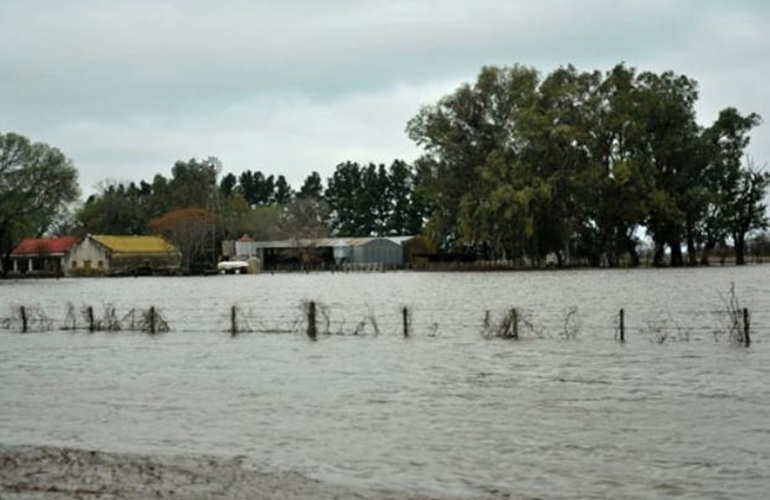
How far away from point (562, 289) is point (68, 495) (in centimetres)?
6323

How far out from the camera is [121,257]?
501ft

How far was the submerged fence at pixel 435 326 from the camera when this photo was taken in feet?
131

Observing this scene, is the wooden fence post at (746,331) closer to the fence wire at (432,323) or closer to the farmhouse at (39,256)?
the fence wire at (432,323)

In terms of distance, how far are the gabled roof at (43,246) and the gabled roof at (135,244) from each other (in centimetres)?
1049

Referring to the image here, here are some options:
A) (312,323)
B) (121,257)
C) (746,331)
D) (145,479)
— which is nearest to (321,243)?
(121,257)

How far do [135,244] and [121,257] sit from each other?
6002mm

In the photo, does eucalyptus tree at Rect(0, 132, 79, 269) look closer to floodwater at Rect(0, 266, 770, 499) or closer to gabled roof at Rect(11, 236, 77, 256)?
gabled roof at Rect(11, 236, 77, 256)

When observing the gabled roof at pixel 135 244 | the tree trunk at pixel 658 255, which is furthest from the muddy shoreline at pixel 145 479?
the gabled roof at pixel 135 244

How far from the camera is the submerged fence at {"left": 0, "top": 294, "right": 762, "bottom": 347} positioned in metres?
39.8

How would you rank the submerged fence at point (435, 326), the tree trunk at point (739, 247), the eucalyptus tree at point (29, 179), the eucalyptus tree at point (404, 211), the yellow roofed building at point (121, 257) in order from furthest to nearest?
the eucalyptus tree at point (404, 211) < the yellow roofed building at point (121, 257) < the eucalyptus tree at point (29, 179) < the tree trunk at point (739, 247) < the submerged fence at point (435, 326)

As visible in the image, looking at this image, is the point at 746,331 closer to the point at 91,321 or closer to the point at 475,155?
the point at 91,321

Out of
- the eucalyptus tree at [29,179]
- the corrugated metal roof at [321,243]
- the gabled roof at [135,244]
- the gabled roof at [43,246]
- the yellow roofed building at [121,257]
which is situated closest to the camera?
the eucalyptus tree at [29,179]

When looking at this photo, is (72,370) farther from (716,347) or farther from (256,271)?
(256,271)

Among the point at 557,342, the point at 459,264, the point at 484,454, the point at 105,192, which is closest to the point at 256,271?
the point at 459,264
